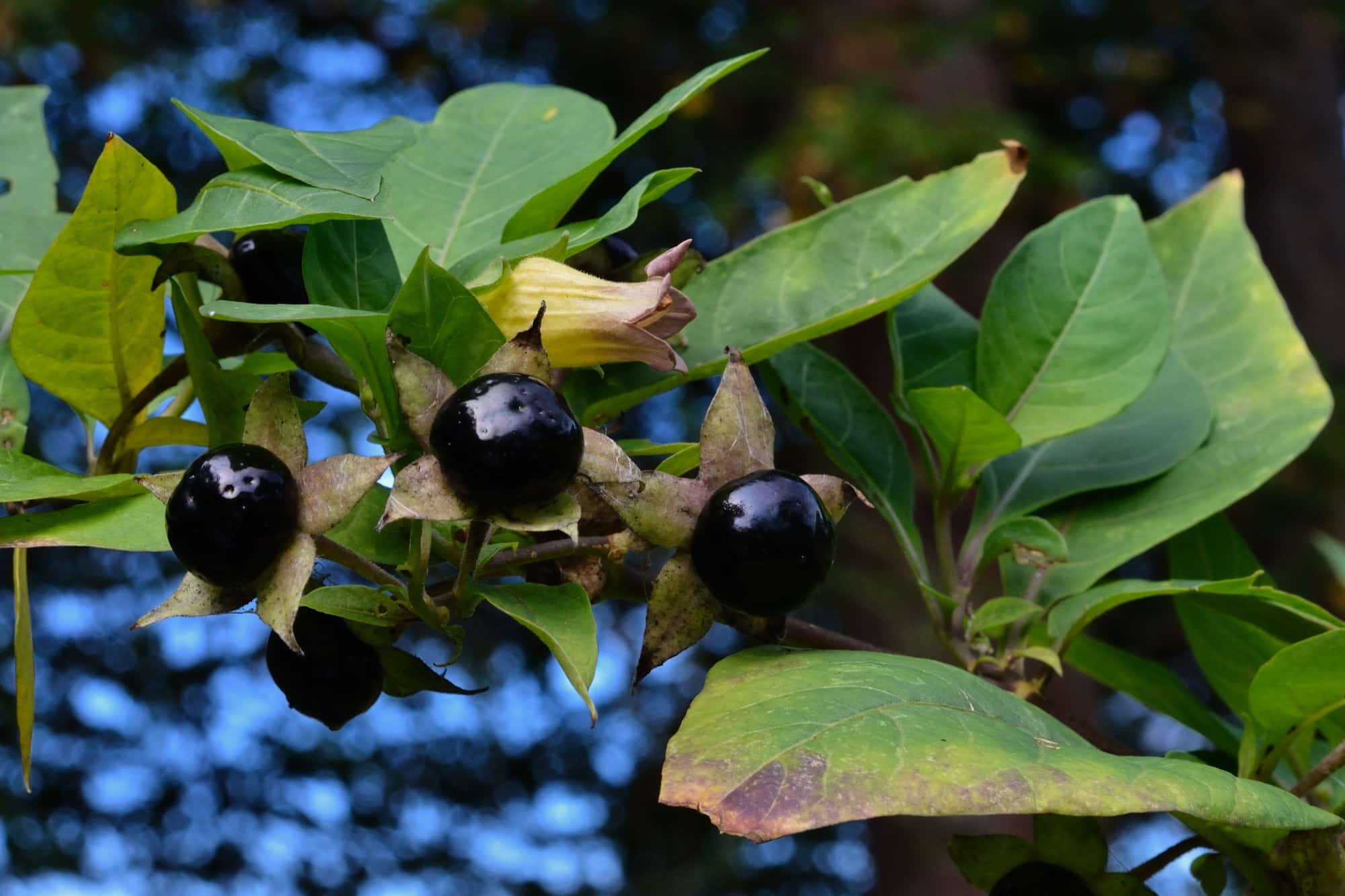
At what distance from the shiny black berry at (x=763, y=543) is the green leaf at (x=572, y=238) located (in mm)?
144

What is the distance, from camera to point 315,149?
62 centimetres

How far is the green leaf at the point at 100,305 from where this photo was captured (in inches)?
24.6

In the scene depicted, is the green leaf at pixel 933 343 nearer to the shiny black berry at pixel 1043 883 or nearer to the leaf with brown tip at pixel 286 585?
the shiny black berry at pixel 1043 883

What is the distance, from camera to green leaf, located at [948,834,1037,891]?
741mm

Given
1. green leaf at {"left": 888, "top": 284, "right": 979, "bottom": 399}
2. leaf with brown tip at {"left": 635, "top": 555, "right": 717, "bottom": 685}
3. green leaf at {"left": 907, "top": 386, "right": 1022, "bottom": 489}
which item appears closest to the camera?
leaf with brown tip at {"left": 635, "top": 555, "right": 717, "bottom": 685}

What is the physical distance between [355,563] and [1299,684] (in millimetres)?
484

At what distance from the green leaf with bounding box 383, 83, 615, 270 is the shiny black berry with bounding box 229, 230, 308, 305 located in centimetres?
7

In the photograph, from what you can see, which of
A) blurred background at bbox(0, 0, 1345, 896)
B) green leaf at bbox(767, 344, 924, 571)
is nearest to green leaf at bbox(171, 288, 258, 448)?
green leaf at bbox(767, 344, 924, 571)

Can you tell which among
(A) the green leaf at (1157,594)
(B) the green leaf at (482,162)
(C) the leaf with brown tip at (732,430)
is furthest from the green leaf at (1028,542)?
(B) the green leaf at (482,162)

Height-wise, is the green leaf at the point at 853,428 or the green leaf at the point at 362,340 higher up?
the green leaf at the point at 362,340

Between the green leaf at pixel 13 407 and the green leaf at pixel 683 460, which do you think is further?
the green leaf at pixel 13 407

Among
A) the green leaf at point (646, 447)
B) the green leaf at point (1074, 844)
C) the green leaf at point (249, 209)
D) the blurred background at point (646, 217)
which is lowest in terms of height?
the blurred background at point (646, 217)

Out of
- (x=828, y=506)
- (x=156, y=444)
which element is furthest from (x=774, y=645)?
(x=156, y=444)

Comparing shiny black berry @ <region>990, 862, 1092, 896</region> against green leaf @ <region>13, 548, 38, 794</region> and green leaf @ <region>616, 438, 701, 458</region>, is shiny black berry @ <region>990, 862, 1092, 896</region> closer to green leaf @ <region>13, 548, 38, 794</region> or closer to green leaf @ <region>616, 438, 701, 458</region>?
green leaf @ <region>616, 438, 701, 458</region>
